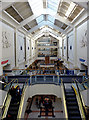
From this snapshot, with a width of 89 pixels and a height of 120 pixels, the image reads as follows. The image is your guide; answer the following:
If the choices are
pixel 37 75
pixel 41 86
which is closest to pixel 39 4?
pixel 37 75

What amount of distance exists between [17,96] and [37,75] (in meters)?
3.38

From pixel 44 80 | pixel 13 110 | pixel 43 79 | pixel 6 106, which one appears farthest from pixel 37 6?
pixel 13 110

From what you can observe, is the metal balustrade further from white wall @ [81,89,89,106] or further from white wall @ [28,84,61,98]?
white wall @ [81,89,89,106]

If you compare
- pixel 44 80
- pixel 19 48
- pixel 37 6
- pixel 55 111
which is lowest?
pixel 55 111

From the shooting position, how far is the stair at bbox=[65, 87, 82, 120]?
7.29 meters

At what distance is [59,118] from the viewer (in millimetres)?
10328

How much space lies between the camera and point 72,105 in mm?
7906

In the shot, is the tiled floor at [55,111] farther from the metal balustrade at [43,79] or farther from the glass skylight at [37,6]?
the glass skylight at [37,6]

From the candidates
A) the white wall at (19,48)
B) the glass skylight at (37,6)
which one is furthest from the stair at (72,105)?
the glass skylight at (37,6)

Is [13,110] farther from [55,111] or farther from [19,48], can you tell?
[19,48]

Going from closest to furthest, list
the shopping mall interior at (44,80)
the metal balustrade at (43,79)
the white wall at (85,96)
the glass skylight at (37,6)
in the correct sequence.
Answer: the shopping mall interior at (44,80)
the white wall at (85,96)
the metal balustrade at (43,79)
the glass skylight at (37,6)

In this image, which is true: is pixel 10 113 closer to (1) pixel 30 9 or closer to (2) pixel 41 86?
(2) pixel 41 86

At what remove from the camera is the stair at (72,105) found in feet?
23.9

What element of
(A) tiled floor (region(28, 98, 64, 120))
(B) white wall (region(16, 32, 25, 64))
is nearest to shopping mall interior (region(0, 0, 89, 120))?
(A) tiled floor (region(28, 98, 64, 120))
